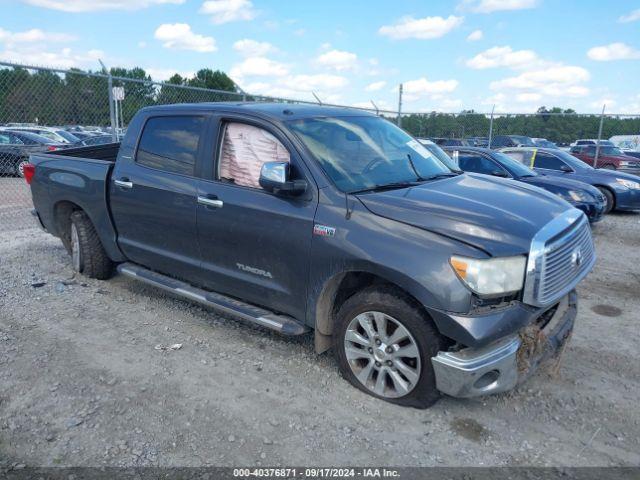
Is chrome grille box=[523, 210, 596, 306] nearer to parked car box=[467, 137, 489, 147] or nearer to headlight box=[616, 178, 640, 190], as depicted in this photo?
headlight box=[616, 178, 640, 190]

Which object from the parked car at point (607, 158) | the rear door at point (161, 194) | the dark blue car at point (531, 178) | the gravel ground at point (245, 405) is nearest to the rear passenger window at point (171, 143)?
the rear door at point (161, 194)

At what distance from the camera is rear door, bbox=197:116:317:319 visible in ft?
11.7

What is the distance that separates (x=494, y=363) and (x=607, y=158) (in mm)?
20128

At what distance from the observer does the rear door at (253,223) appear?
141 inches

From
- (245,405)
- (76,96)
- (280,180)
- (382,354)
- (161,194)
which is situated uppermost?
(76,96)

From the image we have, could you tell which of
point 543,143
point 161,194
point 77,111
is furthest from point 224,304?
point 543,143

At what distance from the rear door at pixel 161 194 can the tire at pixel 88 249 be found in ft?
2.15

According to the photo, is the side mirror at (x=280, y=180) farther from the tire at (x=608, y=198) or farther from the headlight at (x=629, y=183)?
the headlight at (x=629, y=183)

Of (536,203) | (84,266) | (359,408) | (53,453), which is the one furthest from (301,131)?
(84,266)

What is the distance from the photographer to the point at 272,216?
12.0 ft

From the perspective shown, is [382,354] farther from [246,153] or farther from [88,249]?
[88,249]

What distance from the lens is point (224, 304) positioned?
13.4ft

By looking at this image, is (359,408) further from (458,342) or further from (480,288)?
(480,288)

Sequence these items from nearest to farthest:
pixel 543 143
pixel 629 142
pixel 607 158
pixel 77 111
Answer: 1. pixel 77 111
2. pixel 607 158
3. pixel 543 143
4. pixel 629 142
